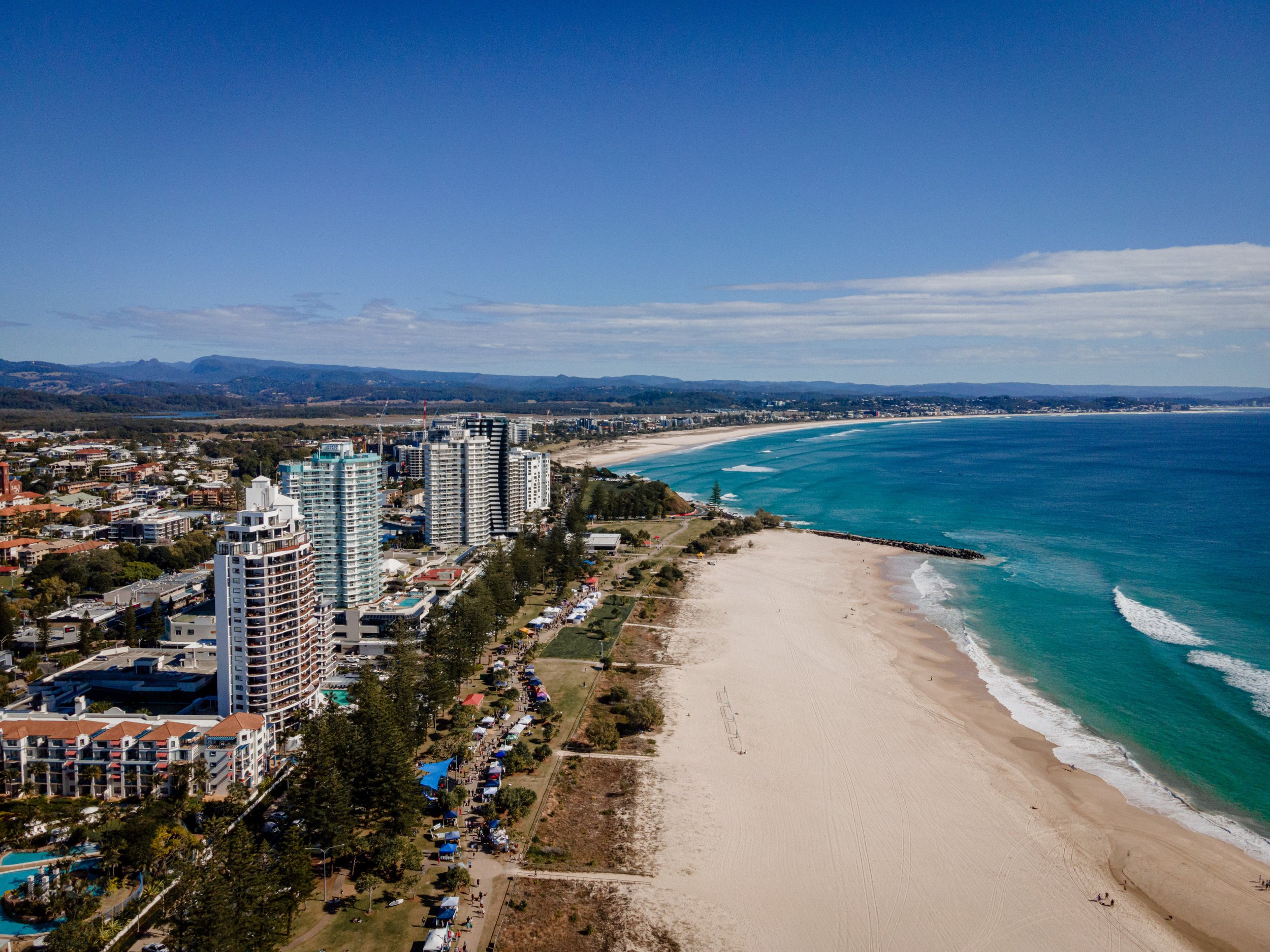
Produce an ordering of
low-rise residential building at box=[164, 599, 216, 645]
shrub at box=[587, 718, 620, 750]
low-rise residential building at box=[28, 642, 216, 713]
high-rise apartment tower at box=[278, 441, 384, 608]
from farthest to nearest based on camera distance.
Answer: high-rise apartment tower at box=[278, 441, 384, 608] → low-rise residential building at box=[164, 599, 216, 645] → low-rise residential building at box=[28, 642, 216, 713] → shrub at box=[587, 718, 620, 750]

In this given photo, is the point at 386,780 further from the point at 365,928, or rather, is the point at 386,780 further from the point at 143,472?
the point at 143,472

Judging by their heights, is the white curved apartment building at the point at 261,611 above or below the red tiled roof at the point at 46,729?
above

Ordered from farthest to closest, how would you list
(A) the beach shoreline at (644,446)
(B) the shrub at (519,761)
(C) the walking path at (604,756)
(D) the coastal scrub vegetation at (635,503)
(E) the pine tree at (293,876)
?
Answer: (A) the beach shoreline at (644,446) < (D) the coastal scrub vegetation at (635,503) < (C) the walking path at (604,756) < (B) the shrub at (519,761) < (E) the pine tree at (293,876)

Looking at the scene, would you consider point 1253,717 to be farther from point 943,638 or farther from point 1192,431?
point 1192,431

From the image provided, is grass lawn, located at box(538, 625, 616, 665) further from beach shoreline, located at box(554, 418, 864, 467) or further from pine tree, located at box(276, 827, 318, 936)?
beach shoreline, located at box(554, 418, 864, 467)

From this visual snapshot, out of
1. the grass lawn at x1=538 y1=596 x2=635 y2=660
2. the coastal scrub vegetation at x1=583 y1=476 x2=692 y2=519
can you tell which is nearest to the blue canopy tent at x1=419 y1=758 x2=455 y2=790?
the grass lawn at x1=538 y1=596 x2=635 y2=660

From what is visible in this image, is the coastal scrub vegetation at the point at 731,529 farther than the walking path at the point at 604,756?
Yes

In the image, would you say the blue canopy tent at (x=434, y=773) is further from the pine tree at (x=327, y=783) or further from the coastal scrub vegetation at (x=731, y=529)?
the coastal scrub vegetation at (x=731, y=529)

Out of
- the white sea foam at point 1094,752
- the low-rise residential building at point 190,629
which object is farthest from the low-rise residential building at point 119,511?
the white sea foam at point 1094,752
